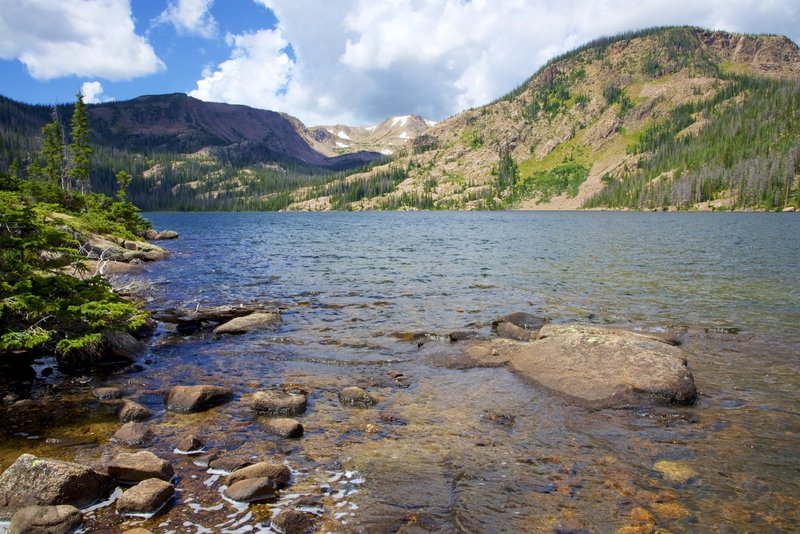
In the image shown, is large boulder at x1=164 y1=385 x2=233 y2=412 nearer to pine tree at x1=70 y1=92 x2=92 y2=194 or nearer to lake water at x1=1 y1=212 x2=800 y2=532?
lake water at x1=1 y1=212 x2=800 y2=532

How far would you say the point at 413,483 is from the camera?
368 inches

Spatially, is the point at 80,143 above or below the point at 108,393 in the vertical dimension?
above

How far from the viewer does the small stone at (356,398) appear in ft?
44.6

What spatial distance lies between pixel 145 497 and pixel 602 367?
1273 cm

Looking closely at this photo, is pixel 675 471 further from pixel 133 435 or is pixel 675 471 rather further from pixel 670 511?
pixel 133 435

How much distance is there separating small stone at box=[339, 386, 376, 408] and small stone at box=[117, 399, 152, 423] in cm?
521

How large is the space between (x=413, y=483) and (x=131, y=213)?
68436 millimetres

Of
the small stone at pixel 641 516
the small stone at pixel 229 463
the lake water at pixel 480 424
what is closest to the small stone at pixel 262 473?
the lake water at pixel 480 424

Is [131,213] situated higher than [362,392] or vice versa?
[131,213]

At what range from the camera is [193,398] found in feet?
42.8

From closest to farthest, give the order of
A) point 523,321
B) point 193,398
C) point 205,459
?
point 205,459
point 193,398
point 523,321

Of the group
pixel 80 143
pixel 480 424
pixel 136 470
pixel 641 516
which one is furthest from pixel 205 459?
pixel 80 143

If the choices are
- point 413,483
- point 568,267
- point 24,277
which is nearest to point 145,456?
point 413,483

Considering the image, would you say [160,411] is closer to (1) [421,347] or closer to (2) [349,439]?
(2) [349,439]
